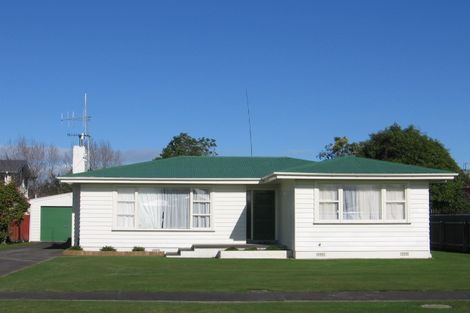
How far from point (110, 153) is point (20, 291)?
62740 millimetres

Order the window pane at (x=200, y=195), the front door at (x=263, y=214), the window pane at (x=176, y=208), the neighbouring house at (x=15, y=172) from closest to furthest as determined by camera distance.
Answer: the window pane at (x=176, y=208)
the window pane at (x=200, y=195)
the front door at (x=263, y=214)
the neighbouring house at (x=15, y=172)

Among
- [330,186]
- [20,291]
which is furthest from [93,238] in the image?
[20,291]

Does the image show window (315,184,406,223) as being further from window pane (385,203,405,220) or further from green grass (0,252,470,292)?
green grass (0,252,470,292)

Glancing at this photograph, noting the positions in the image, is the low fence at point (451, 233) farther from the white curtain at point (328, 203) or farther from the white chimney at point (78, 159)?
the white chimney at point (78, 159)

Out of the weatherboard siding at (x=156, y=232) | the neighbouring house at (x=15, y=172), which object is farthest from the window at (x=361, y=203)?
the neighbouring house at (x=15, y=172)

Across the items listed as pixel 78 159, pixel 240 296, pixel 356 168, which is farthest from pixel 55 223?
pixel 240 296

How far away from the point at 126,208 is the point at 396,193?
1021 cm

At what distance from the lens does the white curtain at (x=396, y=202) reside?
927 inches

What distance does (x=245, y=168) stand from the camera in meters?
28.4

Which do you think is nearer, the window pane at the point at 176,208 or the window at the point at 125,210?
the window at the point at 125,210

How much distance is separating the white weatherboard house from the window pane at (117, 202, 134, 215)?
4 centimetres

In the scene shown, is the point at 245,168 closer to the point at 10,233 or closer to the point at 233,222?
the point at 233,222

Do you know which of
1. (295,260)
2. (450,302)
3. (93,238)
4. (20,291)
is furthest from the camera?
(93,238)

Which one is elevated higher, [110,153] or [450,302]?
[110,153]
